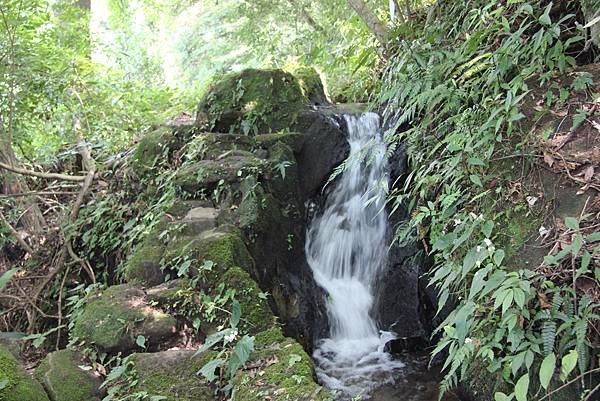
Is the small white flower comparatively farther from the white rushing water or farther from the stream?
the white rushing water

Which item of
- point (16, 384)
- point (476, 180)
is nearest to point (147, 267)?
point (16, 384)

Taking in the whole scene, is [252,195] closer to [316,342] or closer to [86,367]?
[316,342]

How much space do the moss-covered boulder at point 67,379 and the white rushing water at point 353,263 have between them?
2182 millimetres

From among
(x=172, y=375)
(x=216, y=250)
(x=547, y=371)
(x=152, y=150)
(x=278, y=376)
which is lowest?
(x=278, y=376)

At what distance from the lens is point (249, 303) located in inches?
146

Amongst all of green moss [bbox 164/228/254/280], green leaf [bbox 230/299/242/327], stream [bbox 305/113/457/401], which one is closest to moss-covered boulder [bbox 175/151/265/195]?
green moss [bbox 164/228/254/280]

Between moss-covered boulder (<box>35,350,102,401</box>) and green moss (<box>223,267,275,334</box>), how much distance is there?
113cm

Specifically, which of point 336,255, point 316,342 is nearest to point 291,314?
point 316,342

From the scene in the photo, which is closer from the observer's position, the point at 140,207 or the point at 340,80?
the point at 140,207

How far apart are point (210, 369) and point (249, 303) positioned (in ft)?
2.81

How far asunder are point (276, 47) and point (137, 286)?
7.56m

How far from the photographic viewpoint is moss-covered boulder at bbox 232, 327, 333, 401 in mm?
2813

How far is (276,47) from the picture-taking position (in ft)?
33.6

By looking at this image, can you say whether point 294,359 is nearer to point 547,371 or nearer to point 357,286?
point 547,371
